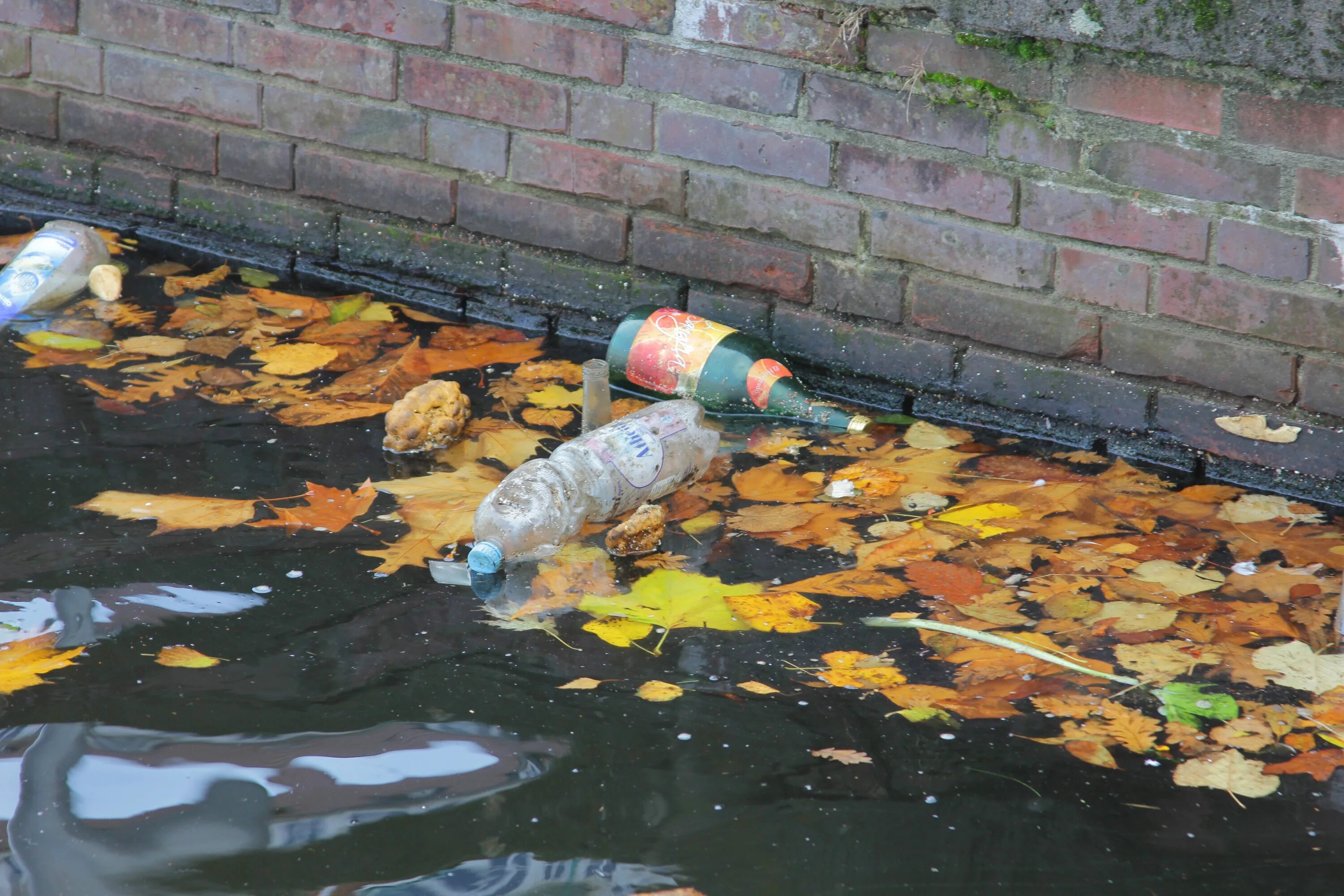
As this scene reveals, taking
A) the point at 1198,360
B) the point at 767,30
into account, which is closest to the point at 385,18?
the point at 767,30

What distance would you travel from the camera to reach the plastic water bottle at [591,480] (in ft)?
6.73

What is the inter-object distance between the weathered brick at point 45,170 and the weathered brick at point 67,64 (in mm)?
173

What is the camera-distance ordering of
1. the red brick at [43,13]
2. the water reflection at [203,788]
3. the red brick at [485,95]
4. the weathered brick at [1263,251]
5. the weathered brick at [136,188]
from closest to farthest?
1. the water reflection at [203,788]
2. the weathered brick at [1263,251]
3. the red brick at [485,95]
4. the red brick at [43,13]
5. the weathered brick at [136,188]

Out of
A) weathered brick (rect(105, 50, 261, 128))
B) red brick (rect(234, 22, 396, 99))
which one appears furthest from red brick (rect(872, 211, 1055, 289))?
weathered brick (rect(105, 50, 261, 128))

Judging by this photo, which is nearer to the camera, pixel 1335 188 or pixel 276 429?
pixel 1335 188

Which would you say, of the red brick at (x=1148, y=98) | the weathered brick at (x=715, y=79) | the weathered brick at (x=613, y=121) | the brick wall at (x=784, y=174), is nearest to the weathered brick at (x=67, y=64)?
the brick wall at (x=784, y=174)

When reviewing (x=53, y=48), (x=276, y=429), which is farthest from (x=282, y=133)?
(x=276, y=429)

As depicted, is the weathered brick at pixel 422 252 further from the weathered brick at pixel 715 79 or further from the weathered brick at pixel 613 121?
the weathered brick at pixel 715 79

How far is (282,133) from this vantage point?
310 centimetres

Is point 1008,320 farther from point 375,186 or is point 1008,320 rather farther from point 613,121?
point 375,186

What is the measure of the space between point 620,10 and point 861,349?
0.86m

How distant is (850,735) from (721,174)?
1397mm

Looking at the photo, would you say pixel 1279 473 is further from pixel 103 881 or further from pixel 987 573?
pixel 103 881

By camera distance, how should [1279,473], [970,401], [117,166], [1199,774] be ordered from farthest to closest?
[117,166] → [970,401] → [1279,473] → [1199,774]
